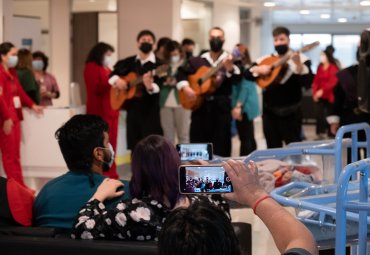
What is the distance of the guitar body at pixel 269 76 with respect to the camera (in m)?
6.96

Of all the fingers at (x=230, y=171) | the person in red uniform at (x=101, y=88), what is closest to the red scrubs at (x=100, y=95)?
the person in red uniform at (x=101, y=88)

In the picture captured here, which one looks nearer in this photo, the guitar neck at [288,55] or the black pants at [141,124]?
the guitar neck at [288,55]

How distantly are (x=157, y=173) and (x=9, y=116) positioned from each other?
4.37 metres

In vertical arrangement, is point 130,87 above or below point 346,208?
above

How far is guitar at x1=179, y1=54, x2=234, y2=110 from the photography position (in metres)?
7.23

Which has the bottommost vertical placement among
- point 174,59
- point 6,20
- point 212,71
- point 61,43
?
point 212,71

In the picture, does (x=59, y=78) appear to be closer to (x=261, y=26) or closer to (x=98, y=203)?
(x=261, y=26)

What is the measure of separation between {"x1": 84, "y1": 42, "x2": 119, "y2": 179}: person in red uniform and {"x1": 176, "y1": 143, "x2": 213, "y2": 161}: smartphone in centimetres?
429

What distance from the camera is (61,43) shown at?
11.8 m

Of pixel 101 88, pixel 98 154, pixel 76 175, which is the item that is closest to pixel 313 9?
pixel 101 88

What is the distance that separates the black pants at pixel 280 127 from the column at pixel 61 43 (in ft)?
18.0

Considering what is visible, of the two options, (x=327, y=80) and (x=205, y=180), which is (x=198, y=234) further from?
(x=327, y=80)

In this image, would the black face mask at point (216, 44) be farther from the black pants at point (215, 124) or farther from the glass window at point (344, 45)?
the glass window at point (344, 45)

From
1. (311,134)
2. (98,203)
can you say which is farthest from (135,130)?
(311,134)
